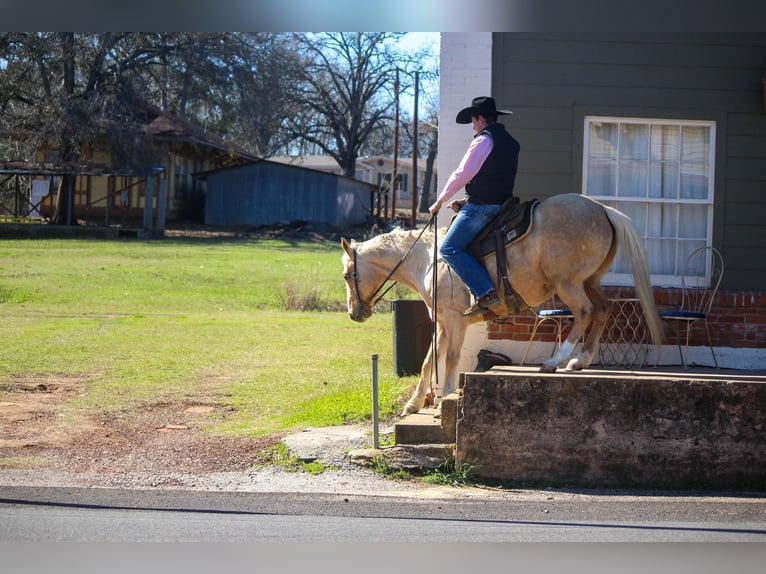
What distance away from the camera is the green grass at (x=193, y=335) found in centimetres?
1141

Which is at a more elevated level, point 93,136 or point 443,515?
point 93,136

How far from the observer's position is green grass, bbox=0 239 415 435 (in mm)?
11414

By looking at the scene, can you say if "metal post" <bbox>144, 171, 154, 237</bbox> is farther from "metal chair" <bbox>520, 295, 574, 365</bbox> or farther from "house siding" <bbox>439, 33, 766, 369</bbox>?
"metal chair" <bbox>520, 295, 574, 365</bbox>

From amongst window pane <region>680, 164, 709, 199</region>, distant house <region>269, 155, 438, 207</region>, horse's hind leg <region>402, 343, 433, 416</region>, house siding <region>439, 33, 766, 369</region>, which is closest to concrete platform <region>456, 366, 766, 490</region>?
horse's hind leg <region>402, 343, 433, 416</region>

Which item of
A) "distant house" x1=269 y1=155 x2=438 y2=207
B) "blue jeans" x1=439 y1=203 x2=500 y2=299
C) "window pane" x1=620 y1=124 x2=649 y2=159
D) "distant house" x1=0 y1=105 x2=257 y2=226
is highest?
"distant house" x1=269 y1=155 x2=438 y2=207

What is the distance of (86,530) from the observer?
233 inches

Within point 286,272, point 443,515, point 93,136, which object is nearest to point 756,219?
point 443,515

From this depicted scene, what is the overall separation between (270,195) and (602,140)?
39117 millimetres

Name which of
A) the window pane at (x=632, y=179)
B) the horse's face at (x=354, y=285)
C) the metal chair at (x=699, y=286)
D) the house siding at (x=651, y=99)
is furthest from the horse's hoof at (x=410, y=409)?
the window pane at (x=632, y=179)

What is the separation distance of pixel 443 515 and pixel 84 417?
5183mm

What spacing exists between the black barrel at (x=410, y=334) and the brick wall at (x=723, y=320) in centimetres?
216

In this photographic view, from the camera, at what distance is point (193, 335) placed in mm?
16719

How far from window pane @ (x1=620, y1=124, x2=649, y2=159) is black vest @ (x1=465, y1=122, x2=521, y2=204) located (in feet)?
8.53
